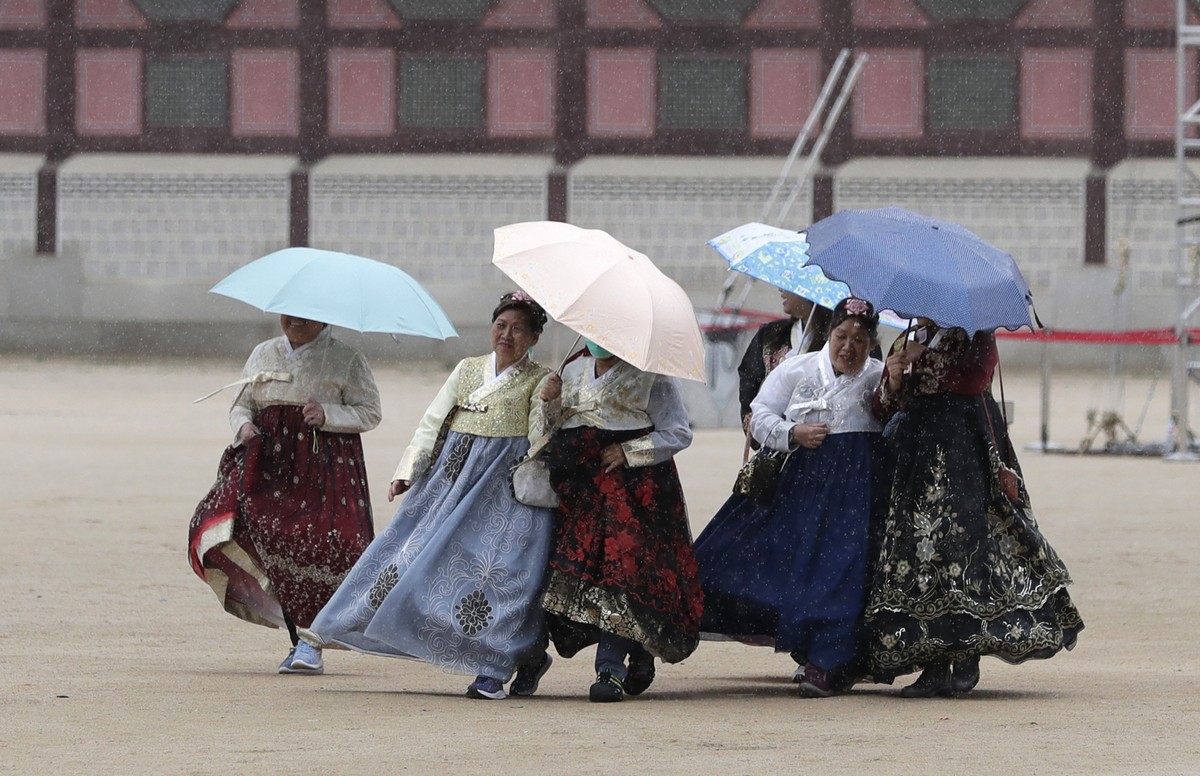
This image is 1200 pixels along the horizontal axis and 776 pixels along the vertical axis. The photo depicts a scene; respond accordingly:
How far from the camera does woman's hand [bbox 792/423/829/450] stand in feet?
17.7

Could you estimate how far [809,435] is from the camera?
5.40 meters

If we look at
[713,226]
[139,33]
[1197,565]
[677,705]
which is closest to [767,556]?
[677,705]

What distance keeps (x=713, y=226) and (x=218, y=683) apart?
16.8 meters

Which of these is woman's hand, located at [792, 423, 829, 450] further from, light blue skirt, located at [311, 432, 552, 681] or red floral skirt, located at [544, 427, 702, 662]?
light blue skirt, located at [311, 432, 552, 681]

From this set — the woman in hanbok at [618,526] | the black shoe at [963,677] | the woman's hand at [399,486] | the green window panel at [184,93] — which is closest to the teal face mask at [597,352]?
the woman in hanbok at [618,526]

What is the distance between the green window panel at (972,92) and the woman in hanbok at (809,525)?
1683cm

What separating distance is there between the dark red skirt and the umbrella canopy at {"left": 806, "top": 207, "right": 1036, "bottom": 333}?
1.65 m

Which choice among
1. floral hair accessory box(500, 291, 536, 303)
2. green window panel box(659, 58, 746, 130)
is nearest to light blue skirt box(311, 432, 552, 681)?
floral hair accessory box(500, 291, 536, 303)

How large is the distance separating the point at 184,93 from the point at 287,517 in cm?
1731

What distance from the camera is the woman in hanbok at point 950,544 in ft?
17.4

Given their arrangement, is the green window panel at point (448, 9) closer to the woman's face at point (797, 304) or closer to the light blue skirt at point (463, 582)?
the woman's face at point (797, 304)

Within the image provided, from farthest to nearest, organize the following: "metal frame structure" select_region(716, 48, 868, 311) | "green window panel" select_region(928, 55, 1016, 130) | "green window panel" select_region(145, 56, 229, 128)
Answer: "green window panel" select_region(145, 56, 229, 128)
"green window panel" select_region(928, 55, 1016, 130)
"metal frame structure" select_region(716, 48, 868, 311)

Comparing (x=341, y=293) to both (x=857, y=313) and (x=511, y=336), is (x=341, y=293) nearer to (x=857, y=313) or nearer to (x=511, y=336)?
(x=511, y=336)

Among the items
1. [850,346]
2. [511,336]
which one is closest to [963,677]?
[850,346]
